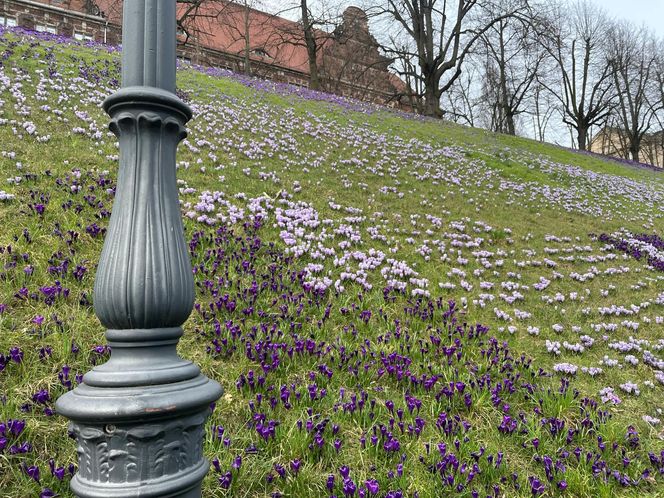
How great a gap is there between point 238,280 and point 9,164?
15.8 feet

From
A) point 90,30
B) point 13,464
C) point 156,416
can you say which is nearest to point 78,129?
point 13,464

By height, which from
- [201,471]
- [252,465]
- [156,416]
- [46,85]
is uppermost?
[46,85]

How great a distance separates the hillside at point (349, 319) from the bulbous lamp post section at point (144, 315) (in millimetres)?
1474

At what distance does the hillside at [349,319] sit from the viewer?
333 centimetres

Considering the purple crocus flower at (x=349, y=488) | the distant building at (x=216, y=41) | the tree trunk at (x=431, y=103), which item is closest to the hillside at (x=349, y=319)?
the purple crocus flower at (x=349, y=488)

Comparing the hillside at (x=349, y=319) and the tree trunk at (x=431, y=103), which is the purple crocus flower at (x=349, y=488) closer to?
the hillside at (x=349, y=319)

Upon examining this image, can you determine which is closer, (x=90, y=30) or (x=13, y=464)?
(x=13, y=464)

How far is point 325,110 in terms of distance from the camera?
20562 millimetres

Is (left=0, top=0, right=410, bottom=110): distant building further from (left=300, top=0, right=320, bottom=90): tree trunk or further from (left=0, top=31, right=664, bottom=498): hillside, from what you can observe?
(left=0, top=31, right=664, bottom=498): hillside

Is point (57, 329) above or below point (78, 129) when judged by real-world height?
below

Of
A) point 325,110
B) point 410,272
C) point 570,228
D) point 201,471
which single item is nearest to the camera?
point 201,471

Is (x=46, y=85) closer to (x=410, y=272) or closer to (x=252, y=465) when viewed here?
(x=410, y=272)

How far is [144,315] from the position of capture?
1648mm

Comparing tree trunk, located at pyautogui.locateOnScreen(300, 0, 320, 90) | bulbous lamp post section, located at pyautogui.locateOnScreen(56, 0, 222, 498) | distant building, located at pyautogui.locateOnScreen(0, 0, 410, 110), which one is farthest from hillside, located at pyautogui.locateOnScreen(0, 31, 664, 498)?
distant building, located at pyautogui.locateOnScreen(0, 0, 410, 110)
